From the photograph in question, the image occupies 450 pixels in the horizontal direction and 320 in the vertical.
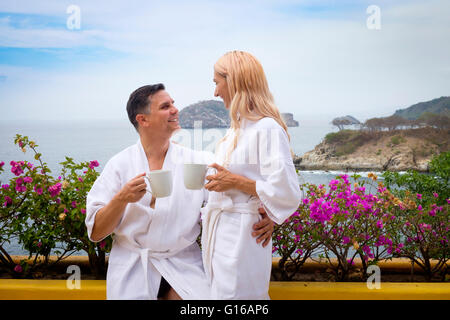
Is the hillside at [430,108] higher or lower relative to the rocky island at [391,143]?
higher

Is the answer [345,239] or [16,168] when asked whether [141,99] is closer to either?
[16,168]

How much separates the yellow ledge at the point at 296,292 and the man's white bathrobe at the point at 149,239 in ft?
1.27

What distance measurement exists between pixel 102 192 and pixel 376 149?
2309 cm

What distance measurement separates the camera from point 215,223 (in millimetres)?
1452

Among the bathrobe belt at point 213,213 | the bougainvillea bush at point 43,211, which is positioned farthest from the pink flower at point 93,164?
the bathrobe belt at point 213,213

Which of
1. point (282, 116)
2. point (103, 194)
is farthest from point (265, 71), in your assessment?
point (103, 194)

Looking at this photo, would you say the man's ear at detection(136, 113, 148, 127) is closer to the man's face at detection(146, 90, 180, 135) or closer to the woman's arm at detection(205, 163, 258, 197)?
the man's face at detection(146, 90, 180, 135)

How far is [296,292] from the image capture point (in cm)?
191

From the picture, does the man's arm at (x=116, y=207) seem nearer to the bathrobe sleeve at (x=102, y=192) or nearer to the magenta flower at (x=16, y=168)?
the bathrobe sleeve at (x=102, y=192)

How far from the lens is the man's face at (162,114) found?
5.28 feet

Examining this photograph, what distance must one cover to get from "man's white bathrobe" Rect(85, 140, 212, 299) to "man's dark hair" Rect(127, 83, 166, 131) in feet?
0.68

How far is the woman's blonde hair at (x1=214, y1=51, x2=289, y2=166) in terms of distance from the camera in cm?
138

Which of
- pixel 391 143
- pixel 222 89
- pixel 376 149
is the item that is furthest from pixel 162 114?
pixel 391 143
